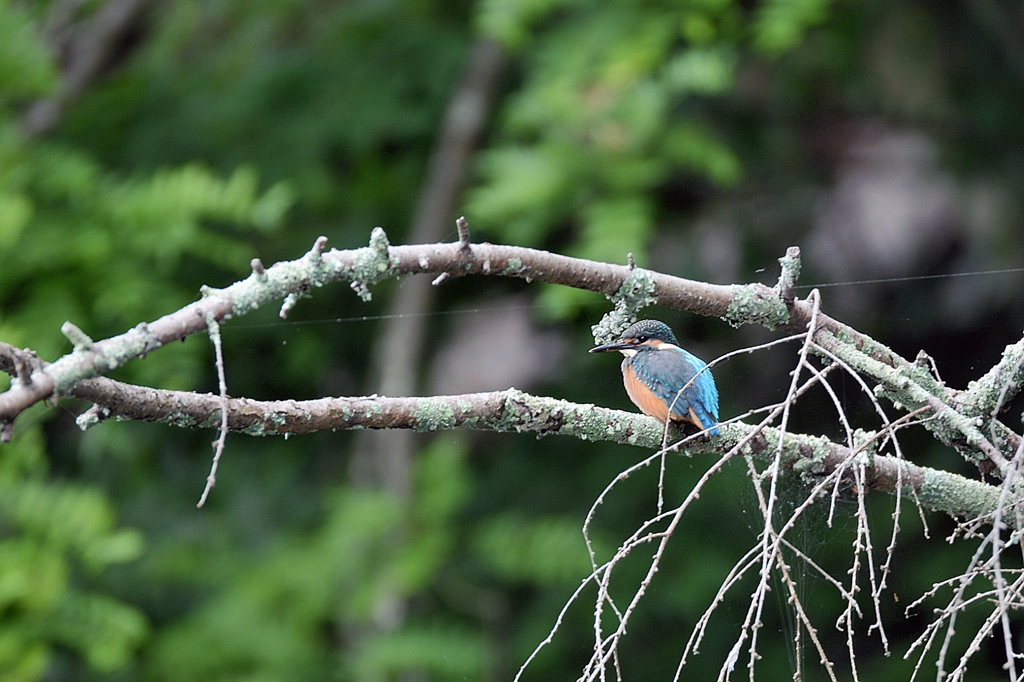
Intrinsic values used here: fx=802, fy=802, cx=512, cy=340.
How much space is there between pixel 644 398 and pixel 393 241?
261 cm

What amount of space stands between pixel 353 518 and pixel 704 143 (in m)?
1.84

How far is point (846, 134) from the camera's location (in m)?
4.35

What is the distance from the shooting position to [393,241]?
3.72 meters

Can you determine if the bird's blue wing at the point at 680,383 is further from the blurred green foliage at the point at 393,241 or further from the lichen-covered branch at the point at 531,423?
the blurred green foliage at the point at 393,241

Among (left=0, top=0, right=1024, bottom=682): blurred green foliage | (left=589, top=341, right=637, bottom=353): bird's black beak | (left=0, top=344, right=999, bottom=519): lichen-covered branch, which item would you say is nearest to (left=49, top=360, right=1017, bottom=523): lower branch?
(left=0, top=344, right=999, bottom=519): lichen-covered branch

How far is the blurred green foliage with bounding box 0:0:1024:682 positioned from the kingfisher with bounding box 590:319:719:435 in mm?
759

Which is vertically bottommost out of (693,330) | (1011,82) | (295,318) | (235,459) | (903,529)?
(903,529)

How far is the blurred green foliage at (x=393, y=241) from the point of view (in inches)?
104

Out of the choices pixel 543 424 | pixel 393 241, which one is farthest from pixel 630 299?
pixel 393 241

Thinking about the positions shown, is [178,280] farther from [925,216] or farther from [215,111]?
[925,216]

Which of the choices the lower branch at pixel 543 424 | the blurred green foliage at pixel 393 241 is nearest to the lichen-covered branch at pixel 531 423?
the lower branch at pixel 543 424

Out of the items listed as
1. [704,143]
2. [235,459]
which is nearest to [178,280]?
[235,459]

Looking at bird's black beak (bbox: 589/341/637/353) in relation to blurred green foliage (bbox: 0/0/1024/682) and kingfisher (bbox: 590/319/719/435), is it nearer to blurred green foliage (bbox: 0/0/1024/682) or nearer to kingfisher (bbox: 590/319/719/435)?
kingfisher (bbox: 590/319/719/435)

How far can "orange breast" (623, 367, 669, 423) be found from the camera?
4.11 ft
